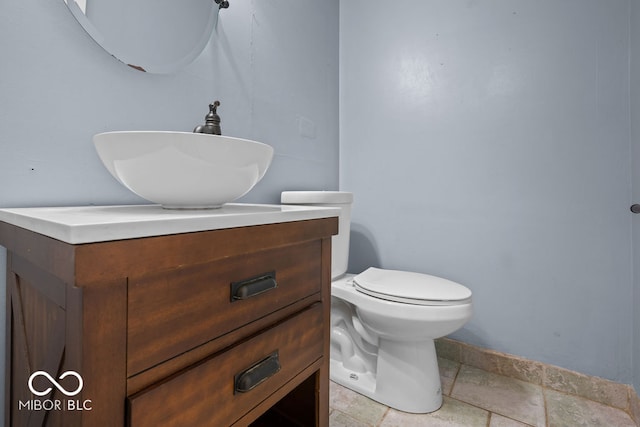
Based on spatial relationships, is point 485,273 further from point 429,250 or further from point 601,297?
point 601,297

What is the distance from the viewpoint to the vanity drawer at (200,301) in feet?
1.41

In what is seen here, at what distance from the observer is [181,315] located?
48 centimetres

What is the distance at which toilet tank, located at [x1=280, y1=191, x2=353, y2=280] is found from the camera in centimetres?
133

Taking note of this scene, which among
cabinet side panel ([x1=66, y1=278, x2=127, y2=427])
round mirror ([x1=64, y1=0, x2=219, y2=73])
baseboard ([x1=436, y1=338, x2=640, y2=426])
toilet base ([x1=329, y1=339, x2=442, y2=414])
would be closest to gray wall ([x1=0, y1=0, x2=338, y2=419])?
round mirror ([x1=64, y1=0, x2=219, y2=73])

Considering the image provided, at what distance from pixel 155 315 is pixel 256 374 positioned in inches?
9.6

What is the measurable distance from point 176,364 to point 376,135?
1.59m

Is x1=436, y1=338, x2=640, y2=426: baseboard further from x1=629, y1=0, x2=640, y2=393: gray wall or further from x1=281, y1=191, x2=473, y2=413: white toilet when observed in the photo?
x1=281, y1=191, x2=473, y2=413: white toilet

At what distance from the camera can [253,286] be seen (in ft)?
1.91

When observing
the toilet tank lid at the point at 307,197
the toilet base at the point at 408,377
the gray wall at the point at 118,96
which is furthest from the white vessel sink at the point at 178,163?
the toilet base at the point at 408,377

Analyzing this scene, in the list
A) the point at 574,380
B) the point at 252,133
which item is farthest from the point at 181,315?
the point at 574,380

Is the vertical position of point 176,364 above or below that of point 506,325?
above

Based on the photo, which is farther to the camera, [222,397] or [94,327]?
[222,397]

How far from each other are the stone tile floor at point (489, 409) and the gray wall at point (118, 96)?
3.07 feet

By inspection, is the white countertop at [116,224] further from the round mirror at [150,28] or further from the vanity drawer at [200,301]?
the round mirror at [150,28]
